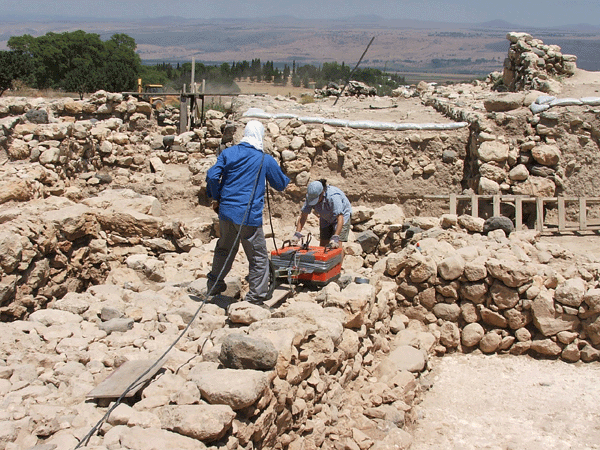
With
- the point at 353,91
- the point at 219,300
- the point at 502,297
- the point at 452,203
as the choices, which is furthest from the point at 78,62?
the point at 502,297

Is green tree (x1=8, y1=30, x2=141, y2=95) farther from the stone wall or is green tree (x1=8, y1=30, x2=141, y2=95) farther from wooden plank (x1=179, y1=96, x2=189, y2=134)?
the stone wall

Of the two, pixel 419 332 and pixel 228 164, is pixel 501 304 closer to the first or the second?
pixel 419 332

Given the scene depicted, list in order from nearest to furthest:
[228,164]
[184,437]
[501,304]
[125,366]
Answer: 1. [184,437]
2. [125,366]
3. [228,164]
4. [501,304]

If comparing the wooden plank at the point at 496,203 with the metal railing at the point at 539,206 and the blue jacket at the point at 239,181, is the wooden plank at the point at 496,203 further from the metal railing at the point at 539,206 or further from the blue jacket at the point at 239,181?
the blue jacket at the point at 239,181

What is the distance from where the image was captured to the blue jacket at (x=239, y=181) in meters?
4.95

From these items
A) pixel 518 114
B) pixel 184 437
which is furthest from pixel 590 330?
pixel 518 114

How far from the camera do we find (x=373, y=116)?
11914 millimetres

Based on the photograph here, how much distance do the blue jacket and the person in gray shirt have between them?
92cm

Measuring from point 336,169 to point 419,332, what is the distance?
4474 mm

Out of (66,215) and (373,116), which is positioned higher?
(373,116)

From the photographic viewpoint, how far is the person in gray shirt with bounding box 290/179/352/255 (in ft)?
19.6

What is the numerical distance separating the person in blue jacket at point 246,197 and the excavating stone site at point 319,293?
416 millimetres

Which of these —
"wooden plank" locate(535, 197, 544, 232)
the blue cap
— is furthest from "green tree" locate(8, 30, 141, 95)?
the blue cap

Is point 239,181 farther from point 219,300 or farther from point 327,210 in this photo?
point 327,210
